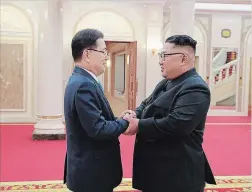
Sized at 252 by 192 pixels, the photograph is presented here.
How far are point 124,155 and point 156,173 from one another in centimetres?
437

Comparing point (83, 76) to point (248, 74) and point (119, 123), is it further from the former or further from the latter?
point (248, 74)

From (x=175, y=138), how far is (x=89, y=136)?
1.64 ft

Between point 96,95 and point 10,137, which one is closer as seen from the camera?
point 96,95

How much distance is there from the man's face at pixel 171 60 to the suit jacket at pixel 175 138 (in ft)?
0.19

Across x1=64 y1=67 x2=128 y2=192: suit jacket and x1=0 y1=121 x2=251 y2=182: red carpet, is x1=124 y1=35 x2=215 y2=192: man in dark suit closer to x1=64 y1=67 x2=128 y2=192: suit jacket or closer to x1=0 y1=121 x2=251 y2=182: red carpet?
x1=64 y1=67 x2=128 y2=192: suit jacket

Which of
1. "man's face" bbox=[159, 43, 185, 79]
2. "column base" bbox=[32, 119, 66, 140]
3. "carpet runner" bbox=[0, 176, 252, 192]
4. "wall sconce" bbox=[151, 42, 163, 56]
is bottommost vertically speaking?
"carpet runner" bbox=[0, 176, 252, 192]

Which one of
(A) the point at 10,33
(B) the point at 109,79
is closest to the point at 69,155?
(A) the point at 10,33

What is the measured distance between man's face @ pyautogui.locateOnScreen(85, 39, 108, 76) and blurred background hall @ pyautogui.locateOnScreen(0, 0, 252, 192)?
8.56 ft

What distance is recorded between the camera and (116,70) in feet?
54.5

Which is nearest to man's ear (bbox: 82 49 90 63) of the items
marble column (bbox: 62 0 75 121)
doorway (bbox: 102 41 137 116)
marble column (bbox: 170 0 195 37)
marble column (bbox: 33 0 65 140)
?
marble column (bbox: 170 0 195 37)

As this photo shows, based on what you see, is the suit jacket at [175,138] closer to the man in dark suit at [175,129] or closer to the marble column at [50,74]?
the man in dark suit at [175,129]

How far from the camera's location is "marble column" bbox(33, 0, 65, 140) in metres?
7.90

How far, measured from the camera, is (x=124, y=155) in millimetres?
6539

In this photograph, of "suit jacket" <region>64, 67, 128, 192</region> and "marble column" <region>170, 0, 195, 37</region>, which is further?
"marble column" <region>170, 0, 195, 37</region>
